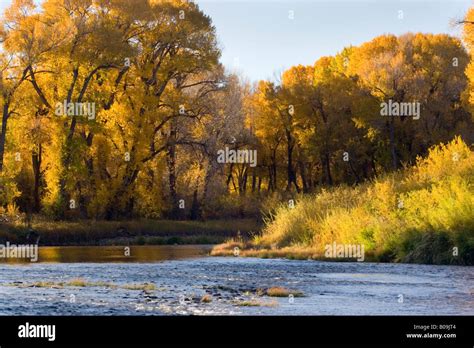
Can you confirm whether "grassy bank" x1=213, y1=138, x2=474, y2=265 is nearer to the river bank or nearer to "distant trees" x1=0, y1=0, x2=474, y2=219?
the river bank

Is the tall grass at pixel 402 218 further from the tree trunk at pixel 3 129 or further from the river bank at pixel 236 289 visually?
the tree trunk at pixel 3 129

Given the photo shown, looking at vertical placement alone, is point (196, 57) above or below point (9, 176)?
above

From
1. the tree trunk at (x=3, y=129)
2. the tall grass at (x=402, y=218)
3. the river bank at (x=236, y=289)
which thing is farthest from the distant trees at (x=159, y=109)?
the river bank at (x=236, y=289)

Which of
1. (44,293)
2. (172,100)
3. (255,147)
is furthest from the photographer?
(255,147)

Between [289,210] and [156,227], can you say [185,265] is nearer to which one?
[289,210]

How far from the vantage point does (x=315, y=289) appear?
71.6ft

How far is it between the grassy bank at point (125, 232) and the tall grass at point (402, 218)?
11529mm

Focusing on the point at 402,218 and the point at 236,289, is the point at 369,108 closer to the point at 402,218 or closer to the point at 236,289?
the point at 402,218

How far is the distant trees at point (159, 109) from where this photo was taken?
5912 cm

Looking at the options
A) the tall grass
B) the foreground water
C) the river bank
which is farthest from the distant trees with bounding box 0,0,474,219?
the river bank

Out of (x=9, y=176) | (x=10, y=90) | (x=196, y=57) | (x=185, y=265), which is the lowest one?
(x=185, y=265)

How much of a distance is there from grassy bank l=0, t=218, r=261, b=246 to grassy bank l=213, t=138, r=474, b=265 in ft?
37.9

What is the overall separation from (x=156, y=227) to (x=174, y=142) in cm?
858
